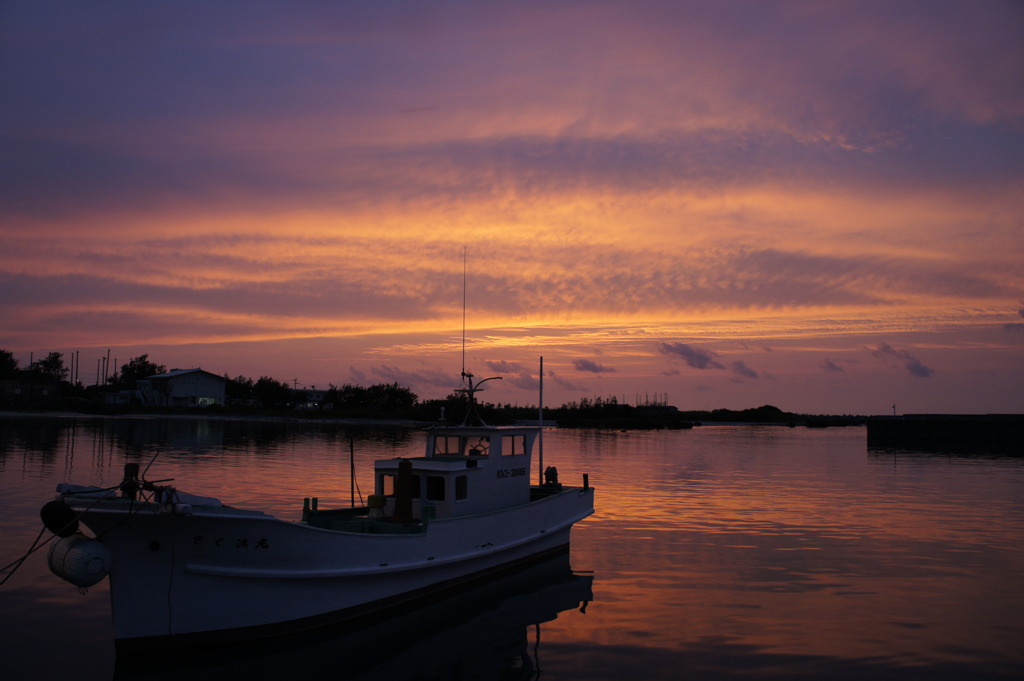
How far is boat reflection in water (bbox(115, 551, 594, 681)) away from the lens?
12.7 meters

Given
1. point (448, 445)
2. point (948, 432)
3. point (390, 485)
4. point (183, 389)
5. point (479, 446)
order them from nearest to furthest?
point (390, 485), point (479, 446), point (448, 445), point (948, 432), point (183, 389)

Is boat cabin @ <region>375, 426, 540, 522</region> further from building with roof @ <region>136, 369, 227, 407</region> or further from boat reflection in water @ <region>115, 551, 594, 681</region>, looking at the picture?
building with roof @ <region>136, 369, 227, 407</region>

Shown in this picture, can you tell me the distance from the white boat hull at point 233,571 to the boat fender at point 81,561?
0.31 m

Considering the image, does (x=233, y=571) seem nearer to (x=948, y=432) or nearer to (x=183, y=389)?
(x=948, y=432)

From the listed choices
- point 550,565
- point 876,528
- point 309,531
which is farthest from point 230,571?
point 876,528

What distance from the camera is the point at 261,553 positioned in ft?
43.8

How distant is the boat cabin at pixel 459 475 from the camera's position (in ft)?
58.9

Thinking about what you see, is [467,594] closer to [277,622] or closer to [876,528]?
[277,622]

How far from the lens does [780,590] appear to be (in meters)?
18.9

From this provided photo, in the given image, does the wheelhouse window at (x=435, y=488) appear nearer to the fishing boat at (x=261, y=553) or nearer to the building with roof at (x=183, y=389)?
the fishing boat at (x=261, y=553)

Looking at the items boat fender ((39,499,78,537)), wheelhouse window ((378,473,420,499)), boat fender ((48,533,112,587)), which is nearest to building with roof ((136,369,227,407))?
wheelhouse window ((378,473,420,499))

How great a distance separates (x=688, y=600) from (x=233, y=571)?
10359 millimetres

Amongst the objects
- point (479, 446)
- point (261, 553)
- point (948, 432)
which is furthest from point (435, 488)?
point (948, 432)

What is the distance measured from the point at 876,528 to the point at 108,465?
38.9m
